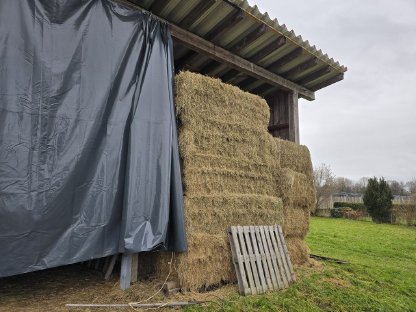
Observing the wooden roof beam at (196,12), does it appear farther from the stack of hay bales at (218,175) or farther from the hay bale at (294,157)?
the hay bale at (294,157)

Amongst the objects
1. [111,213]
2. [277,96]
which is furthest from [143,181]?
[277,96]

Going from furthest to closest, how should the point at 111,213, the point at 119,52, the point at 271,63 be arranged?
the point at 271,63
the point at 119,52
the point at 111,213

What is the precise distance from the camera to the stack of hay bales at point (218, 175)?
4461 mm

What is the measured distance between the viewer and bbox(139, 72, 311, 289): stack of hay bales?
4.46 m

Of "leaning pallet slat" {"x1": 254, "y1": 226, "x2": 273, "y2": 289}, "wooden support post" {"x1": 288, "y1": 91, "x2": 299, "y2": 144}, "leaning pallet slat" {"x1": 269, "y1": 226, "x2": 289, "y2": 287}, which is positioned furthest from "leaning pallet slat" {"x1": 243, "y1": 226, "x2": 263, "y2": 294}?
"wooden support post" {"x1": 288, "y1": 91, "x2": 299, "y2": 144}

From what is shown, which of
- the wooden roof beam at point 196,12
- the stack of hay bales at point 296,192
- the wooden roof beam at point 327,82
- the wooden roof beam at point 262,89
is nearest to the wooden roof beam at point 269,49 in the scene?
the wooden roof beam at point 262,89

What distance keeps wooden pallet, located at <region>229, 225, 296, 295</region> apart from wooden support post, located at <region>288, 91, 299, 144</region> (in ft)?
8.60

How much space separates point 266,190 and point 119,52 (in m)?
3.53

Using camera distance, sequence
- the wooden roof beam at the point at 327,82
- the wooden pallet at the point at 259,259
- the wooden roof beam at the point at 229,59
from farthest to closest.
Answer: the wooden roof beam at the point at 327,82 → the wooden roof beam at the point at 229,59 → the wooden pallet at the point at 259,259

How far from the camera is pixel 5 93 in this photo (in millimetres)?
3145

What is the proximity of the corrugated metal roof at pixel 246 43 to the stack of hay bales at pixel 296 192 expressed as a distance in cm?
171

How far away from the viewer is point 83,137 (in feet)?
12.0

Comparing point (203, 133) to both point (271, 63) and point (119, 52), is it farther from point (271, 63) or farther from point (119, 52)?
point (271, 63)

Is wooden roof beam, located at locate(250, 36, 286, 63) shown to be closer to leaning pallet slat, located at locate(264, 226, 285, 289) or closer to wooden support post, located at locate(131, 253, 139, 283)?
leaning pallet slat, located at locate(264, 226, 285, 289)
